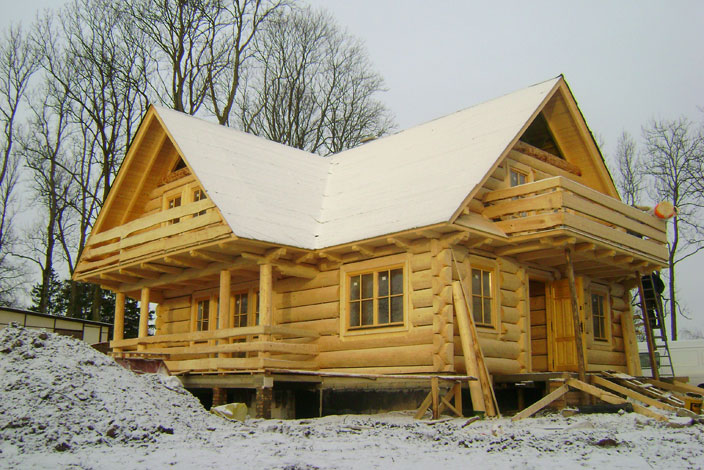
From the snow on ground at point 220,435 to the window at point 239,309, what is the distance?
5.97 meters

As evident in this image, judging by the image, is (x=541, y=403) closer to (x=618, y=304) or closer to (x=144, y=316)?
(x=618, y=304)

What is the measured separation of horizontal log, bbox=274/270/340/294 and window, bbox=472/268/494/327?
3.17 m

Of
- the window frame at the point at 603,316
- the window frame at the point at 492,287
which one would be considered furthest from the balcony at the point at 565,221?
the window frame at the point at 603,316

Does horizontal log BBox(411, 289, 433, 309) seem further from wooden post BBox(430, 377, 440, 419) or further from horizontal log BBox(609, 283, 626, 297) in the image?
horizontal log BBox(609, 283, 626, 297)

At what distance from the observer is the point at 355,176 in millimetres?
20594

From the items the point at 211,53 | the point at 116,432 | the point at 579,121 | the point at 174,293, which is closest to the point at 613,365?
the point at 579,121

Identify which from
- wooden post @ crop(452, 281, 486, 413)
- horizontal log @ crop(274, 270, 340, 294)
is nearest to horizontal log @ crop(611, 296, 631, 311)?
wooden post @ crop(452, 281, 486, 413)

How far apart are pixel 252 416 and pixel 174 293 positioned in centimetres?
671

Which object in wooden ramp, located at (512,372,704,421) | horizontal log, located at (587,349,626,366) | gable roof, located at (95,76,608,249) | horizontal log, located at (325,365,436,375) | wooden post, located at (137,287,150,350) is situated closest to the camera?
wooden ramp, located at (512,372,704,421)

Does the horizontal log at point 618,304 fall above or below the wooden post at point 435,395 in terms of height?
above

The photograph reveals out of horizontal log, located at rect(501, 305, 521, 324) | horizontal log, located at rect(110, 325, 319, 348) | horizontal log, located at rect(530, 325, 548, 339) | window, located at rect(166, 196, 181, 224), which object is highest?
window, located at rect(166, 196, 181, 224)

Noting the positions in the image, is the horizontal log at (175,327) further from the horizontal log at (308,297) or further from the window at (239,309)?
the horizontal log at (308,297)

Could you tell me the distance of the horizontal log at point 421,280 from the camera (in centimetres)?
1559

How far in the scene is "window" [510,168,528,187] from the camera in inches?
709
